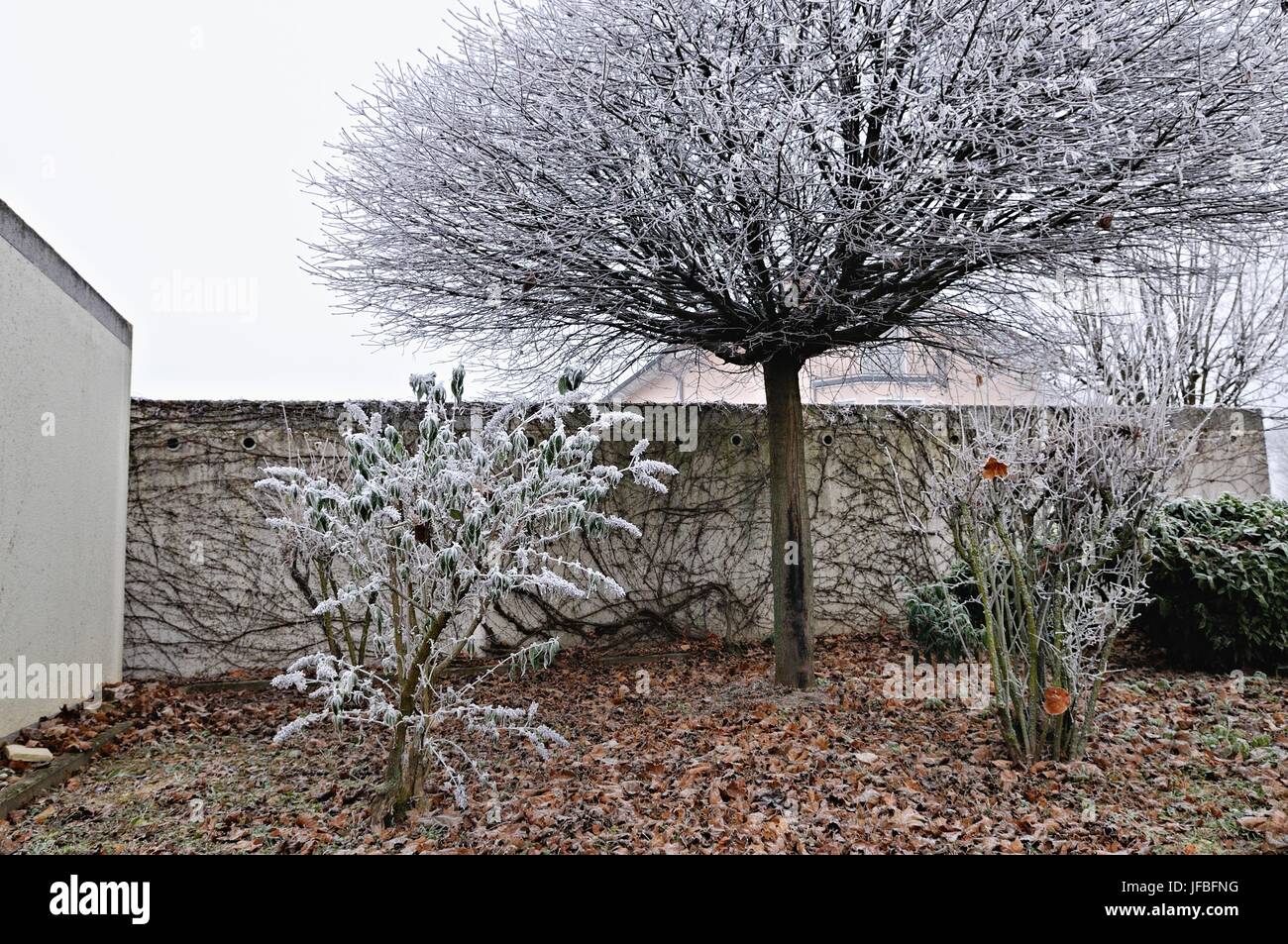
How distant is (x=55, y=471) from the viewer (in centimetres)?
457

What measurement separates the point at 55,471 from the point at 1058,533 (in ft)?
18.5

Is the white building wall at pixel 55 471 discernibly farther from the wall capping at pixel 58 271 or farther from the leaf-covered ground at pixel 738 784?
the leaf-covered ground at pixel 738 784

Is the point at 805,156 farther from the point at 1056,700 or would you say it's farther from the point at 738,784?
the point at 738,784

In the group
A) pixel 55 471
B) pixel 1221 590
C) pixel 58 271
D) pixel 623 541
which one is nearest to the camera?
pixel 55 471

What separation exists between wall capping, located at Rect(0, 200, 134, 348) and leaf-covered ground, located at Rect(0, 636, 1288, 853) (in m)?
2.66

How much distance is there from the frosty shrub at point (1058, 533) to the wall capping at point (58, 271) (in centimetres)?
504

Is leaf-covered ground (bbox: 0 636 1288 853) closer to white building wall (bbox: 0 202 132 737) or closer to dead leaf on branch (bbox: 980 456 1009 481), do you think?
white building wall (bbox: 0 202 132 737)

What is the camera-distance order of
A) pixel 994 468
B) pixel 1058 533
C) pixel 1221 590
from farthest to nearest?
pixel 1221 590 → pixel 1058 533 → pixel 994 468

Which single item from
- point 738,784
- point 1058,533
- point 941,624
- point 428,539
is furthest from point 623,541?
point 1058,533

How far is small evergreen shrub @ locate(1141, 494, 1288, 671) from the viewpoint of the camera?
16.4 ft

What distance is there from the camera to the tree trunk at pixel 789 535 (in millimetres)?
A: 4984

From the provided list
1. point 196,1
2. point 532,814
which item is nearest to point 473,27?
point 196,1

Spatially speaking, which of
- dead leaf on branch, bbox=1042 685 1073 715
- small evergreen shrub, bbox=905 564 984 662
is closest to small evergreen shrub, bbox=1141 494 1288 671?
small evergreen shrub, bbox=905 564 984 662
